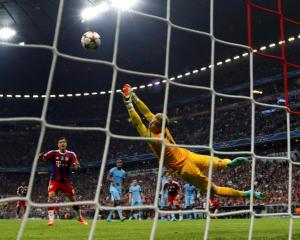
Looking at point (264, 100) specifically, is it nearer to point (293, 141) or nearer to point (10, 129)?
point (293, 141)

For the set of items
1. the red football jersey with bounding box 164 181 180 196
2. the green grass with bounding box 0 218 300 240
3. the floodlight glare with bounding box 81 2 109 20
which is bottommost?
the green grass with bounding box 0 218 300 240

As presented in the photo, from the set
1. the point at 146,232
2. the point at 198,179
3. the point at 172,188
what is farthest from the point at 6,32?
the point at 198,179

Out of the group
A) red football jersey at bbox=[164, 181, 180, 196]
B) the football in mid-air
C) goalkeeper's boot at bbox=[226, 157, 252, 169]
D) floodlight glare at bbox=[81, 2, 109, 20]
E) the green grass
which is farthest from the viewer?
floodlight glare at bbox=[81, 2, 109, 20]

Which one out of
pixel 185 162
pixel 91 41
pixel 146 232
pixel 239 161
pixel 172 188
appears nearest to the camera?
pixel 239 161

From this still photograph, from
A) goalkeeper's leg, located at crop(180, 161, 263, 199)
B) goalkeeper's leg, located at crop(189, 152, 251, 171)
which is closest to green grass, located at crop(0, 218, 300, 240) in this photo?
goalkeeper's leg, located at crop(180, 161, 263, 199)

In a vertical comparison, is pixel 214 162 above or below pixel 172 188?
below

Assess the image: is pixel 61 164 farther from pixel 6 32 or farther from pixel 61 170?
pixel 6 32

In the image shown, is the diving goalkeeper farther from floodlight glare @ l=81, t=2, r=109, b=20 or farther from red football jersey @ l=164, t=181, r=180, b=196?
floodlight glare @ l=81, t=2, r=109, b=20

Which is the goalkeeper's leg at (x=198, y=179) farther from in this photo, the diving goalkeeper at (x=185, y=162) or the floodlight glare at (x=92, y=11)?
the floodlight glare at (x=92, y=11)

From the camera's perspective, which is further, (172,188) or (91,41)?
(172,188)

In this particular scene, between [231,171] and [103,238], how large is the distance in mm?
18717

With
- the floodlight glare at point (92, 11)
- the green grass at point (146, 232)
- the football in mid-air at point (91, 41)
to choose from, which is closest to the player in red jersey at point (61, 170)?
the green grass at point (146, 232)

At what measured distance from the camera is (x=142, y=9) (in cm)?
2206

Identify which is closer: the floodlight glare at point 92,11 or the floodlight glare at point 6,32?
the floodlight glare at point 92,11
